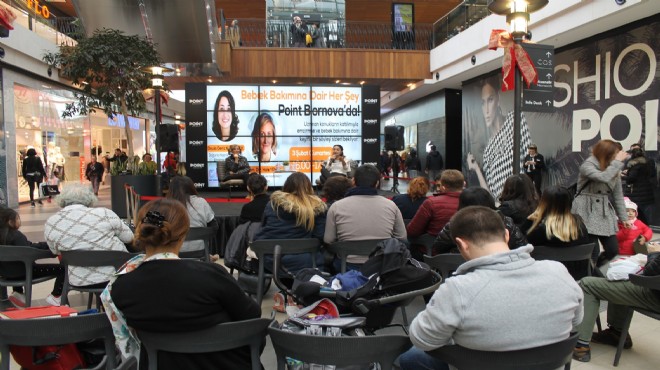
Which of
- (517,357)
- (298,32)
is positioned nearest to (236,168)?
(298,32)

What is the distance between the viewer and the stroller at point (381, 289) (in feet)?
6.77

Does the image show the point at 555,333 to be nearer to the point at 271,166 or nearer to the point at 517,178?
the point at 517,178

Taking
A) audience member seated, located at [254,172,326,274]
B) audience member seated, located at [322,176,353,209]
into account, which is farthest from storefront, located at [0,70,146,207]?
audience member seated, located at [254,172,326,274]

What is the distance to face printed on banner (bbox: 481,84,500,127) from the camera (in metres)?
14.8

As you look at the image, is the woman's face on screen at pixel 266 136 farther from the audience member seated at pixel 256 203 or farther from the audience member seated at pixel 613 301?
the audience member seated at pixel 613 301

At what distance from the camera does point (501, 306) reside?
5.26ft

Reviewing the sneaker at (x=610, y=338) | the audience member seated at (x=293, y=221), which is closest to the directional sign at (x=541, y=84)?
the sneaker at (x=610, y=338)

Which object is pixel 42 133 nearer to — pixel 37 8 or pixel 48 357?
pixel 37 8

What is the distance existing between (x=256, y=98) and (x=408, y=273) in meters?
11.1

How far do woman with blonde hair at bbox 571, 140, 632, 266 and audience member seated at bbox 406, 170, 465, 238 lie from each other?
1.19 meters

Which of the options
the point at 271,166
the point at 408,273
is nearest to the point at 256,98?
the point at 271,166

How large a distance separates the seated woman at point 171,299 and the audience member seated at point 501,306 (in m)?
0.69

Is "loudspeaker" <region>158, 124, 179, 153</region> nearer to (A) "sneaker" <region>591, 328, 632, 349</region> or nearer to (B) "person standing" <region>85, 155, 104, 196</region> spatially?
(B) "person standing" <region>85, 155, 104, 196</region>

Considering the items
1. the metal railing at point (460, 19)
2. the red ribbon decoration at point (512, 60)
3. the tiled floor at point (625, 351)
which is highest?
the metal railing at point (460, 19)
